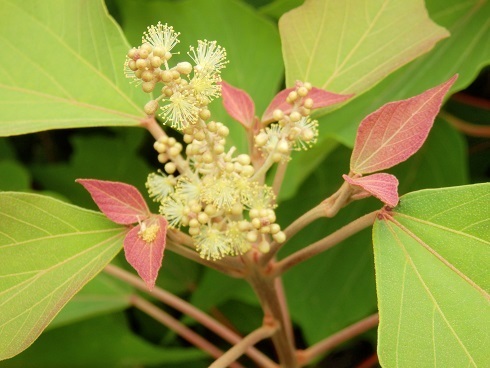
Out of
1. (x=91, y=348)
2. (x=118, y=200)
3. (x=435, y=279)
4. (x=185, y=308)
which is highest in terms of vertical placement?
(x=118, y=200)

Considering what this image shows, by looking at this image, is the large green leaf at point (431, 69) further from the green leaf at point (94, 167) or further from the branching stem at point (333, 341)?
the green leaf at point (94, 167)

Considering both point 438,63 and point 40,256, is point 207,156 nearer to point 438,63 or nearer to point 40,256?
point 40,256

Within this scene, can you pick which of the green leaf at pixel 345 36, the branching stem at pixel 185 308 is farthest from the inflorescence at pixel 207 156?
the branching stem at pixel 185 308

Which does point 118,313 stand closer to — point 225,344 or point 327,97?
point 225,344

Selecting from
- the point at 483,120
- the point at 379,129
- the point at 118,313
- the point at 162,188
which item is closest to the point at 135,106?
the point at 162,188

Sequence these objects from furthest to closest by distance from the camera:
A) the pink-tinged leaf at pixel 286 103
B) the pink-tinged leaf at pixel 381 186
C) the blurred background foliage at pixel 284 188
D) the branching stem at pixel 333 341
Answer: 1. the blurred background foliage at pixel 284 188
2. the branching stem at pixel 333 341
3. the pink-tinged leaf at pixel 286 103
4. the pink-tinged leaf at pixel 381 186

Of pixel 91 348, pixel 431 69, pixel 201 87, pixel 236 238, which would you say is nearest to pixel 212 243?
pixel 236 238

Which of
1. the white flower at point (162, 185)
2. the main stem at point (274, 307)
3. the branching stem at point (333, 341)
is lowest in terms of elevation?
the branching stem at point (333, 341)
